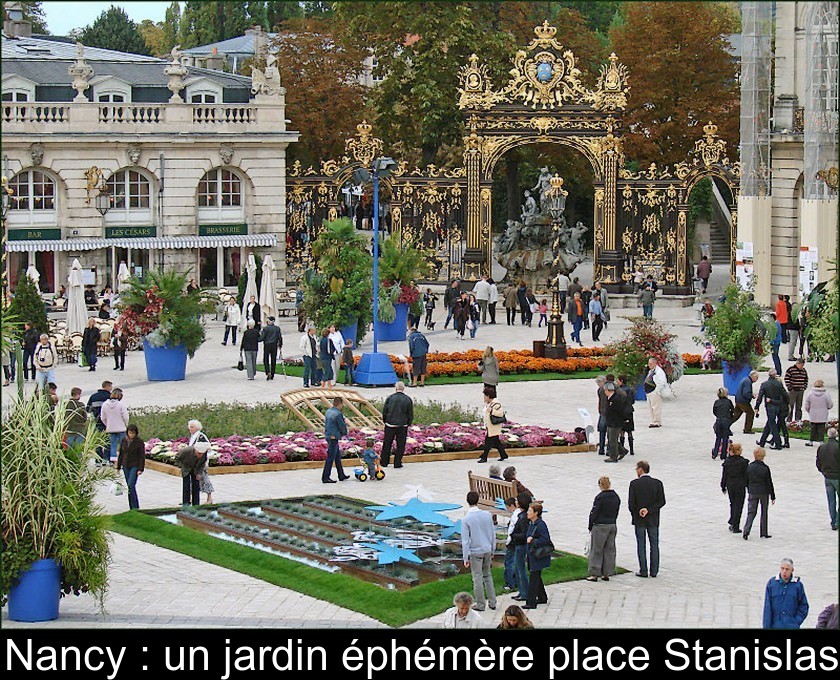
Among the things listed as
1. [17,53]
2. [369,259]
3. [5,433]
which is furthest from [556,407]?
[17,53]

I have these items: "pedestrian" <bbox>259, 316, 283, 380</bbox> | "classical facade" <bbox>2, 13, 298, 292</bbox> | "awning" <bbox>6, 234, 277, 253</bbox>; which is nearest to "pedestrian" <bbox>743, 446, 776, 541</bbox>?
"pedestrian" <bbox>259, 316, 283, 380</bbox>

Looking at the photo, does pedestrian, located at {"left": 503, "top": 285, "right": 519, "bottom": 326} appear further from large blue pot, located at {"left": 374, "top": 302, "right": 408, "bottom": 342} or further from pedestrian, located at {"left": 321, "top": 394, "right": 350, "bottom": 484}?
pedestrian, located at {"left": 321, "top": 394, "right": 350, "bottom": 484}

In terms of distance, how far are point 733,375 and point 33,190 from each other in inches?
877

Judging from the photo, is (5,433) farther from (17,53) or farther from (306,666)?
(17,53)

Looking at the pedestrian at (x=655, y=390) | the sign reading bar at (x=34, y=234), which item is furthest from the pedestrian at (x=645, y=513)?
the sign reading bar at (x=34, y=234)

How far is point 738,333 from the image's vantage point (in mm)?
32719

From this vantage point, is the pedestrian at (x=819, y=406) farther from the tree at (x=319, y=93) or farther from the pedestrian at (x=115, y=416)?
the tree at (x=319, y=93)

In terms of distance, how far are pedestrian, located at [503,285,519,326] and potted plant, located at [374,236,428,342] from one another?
427 cm

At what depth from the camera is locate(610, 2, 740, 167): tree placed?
6175 centimetres

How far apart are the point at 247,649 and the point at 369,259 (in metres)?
25.4

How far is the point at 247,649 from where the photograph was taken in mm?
14094

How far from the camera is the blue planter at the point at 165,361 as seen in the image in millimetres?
35969

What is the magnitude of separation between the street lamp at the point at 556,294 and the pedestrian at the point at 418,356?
3716mm

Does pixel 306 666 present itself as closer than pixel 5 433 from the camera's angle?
Yes
